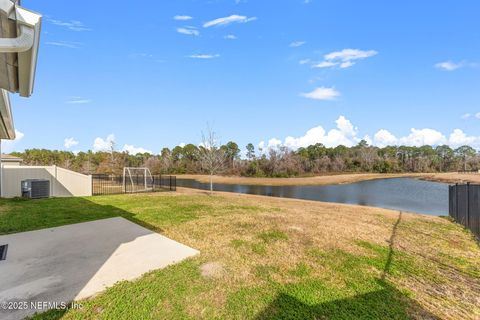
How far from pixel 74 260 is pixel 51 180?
470 inches

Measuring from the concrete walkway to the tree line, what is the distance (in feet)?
125

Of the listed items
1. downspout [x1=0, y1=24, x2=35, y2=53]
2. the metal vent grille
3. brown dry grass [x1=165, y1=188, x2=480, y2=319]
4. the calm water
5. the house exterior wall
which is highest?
downspout [x1=0, y1=24, x2=35, y2=53]

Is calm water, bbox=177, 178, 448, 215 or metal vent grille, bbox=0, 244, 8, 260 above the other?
metal vent grille, bbox=0, 244, 8, 260

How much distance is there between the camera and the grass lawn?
273 cm

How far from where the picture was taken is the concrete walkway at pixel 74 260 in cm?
287

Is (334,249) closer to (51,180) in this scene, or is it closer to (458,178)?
(51,180)

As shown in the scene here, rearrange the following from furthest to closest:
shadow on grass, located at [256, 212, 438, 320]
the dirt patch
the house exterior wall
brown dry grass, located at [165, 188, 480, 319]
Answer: the house exterior wall
the dirt patch
brown dry grass, located at [165, 188, 480, 319]
shadow on grass, located at [256, 212, 438, 320]

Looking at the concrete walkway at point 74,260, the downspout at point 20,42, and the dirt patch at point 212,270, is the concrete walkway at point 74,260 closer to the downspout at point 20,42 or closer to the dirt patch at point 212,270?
the dirt patch at point 212,270

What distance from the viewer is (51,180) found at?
43.2ft

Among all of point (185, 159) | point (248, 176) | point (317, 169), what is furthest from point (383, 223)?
point (185, 159)

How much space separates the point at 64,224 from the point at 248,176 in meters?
46.5

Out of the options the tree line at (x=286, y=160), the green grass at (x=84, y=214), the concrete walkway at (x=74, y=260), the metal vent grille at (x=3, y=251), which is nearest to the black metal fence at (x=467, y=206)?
the green grass at (x=84, y=214)

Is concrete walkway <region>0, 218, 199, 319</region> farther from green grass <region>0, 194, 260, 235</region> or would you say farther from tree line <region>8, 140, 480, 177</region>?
tree line <region>8, 140, 480, 177</region>

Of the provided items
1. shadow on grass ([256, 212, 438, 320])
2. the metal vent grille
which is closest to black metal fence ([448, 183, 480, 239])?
shadow on grass ([256, 212, 438, 320])
